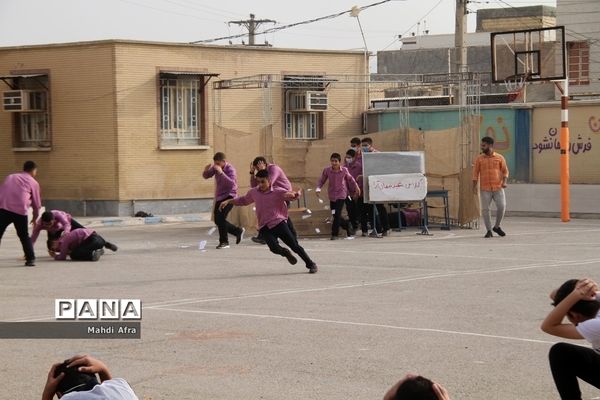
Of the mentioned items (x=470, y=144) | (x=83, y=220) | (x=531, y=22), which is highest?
(x=531, y=22)

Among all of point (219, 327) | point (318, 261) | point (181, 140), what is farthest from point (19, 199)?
point (181, 140)

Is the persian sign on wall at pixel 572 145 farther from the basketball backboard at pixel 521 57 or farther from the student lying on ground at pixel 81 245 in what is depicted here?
the student lying on ground at pixel 81 245

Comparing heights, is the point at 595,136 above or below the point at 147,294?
above

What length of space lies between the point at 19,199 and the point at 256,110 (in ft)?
54.4

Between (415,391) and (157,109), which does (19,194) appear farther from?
(415,391)

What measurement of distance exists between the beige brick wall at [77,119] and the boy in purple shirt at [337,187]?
398 inches

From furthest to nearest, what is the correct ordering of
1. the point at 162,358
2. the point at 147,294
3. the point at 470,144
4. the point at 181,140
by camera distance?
the point at 181,140 < the point at 470,144 < the point at 147,294 < the point at 162,358

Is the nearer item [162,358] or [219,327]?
[162,358]

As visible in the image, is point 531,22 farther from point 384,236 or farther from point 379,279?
point 379,279

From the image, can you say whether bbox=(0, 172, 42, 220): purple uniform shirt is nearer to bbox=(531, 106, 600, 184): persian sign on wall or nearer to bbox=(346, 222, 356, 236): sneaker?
bbox=(346, 222, 356, 236): sneaker

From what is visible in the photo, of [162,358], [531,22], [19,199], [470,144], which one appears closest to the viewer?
[162,358]

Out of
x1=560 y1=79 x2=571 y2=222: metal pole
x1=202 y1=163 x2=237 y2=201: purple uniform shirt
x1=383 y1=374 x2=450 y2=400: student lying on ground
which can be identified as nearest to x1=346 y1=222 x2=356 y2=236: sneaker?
x1=202 y1=163 x2=237 y2=201: purple uniform shirt

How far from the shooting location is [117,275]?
16.8m

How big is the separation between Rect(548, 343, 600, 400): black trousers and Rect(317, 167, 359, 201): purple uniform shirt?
1584cm
